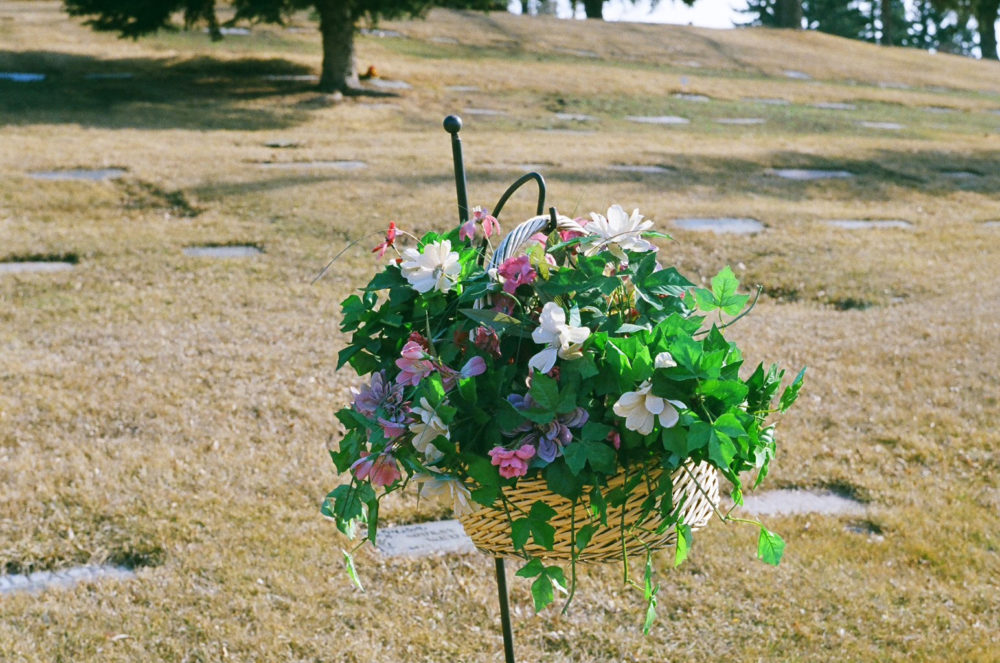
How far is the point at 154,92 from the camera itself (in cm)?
1277

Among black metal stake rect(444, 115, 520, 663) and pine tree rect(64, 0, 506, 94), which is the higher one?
pine tree rect(64, 0, 506, 94)

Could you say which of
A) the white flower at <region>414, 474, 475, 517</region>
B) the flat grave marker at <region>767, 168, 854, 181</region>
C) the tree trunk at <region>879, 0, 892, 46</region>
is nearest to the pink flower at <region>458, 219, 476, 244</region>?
the white flower at <region>414, 474, 475, 517</region>

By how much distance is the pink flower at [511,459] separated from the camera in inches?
57.2

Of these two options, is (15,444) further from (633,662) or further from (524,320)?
(524,320)

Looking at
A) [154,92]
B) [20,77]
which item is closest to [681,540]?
[154,92]

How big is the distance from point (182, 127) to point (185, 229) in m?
4.43

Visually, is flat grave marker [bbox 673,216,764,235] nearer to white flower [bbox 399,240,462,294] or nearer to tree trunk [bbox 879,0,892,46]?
white flower [bbox 399,240,462,294]

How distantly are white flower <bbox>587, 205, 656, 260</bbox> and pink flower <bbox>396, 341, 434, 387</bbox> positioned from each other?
0.37m

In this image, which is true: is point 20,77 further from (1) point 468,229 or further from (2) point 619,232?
(2) point 619,232

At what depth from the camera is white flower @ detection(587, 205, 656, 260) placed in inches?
66.1

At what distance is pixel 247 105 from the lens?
12172 millimetres

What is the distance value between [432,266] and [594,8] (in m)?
27.0

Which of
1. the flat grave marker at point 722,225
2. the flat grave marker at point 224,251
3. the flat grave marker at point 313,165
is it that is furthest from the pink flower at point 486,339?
the flat grave marker at point 313,165

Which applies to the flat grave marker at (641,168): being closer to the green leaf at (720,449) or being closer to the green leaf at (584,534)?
the green leaf at (584,534)
